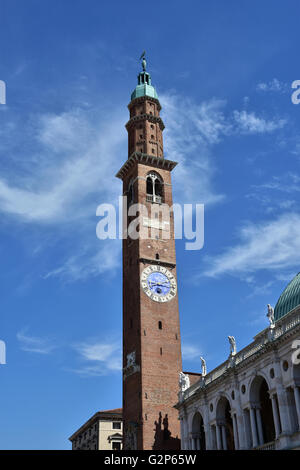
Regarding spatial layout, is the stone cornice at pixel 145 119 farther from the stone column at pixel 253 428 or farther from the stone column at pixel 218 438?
the stone column at pixel 253 428

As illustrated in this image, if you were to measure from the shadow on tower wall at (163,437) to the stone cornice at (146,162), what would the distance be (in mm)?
29601

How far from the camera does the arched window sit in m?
64.1

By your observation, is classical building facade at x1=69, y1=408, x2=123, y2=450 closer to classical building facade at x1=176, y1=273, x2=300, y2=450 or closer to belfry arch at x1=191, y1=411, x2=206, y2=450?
classical building facade at x1=176, y1=273, x2=300, y2=450

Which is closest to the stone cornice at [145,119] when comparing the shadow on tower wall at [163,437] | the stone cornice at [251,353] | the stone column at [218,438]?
the stone cornice at [251,353]

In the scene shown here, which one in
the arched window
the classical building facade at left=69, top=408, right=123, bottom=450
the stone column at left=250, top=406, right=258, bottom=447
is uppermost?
the arched window

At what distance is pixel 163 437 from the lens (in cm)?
5066

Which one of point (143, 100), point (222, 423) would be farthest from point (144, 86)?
point (222, 423)

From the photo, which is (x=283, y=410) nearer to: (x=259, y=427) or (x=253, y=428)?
(x=259, y=427)

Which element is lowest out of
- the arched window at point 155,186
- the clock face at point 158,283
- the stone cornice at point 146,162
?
the clock face at point 158,283

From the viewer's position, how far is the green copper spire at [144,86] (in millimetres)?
72000

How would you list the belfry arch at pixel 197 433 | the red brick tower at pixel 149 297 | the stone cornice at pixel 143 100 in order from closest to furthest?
the belfry arch at pixel 197 433
the red brick tower at pixel 149 297
the stone cornice at pixel 143 100

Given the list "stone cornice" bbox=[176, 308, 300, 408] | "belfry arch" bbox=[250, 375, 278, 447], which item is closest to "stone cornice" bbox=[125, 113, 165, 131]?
"stone cornice" bbox=[176, 308, 300, 408]
